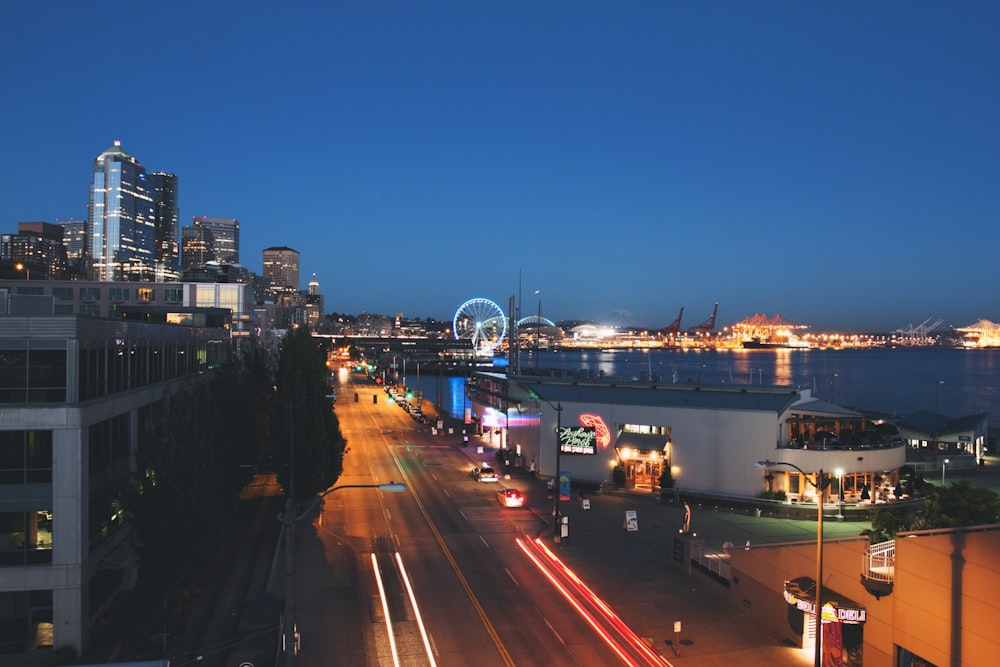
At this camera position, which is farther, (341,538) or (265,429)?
(265,429)

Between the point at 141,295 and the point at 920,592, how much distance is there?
8284 cm

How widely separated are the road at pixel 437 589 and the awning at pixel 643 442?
5.70m

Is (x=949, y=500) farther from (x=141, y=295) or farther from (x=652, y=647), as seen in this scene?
(x=141, y=295)

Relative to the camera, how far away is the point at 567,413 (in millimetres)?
44062

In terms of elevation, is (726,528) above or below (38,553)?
below

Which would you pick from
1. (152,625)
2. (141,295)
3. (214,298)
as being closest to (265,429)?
(152,625)

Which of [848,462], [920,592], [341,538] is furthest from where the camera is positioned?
[848,462]

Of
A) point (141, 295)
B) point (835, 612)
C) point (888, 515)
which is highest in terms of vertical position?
point (141, 295)

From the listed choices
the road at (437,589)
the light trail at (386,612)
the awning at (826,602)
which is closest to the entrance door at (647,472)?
the road at (437,589)

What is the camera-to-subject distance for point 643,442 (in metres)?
41.1

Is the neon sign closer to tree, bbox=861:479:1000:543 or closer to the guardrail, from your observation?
the guardrail

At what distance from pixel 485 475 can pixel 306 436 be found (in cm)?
1362

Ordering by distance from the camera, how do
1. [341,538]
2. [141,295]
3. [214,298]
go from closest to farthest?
1. [341,538]
2. [141,295]
3. [214,298]

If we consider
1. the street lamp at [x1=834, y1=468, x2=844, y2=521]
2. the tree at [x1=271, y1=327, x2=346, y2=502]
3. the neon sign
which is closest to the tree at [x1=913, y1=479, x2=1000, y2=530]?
the street lamp at [x1=834, y1=468, x2=844, y2=521]
